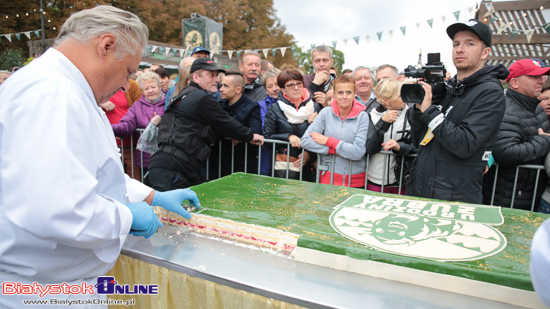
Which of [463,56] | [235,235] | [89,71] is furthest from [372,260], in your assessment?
[463,56]

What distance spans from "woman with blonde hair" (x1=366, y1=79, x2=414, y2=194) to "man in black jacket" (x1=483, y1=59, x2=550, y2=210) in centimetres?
82

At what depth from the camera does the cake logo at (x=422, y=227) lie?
4.45ft

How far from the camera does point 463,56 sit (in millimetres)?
2521

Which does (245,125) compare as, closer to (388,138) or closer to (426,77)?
(388,138)

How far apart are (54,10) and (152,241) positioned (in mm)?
20975

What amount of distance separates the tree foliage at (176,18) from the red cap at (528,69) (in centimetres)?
1972

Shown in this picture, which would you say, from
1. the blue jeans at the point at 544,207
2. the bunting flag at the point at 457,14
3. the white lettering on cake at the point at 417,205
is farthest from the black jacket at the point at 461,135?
the bunting flag at the point at 457,14

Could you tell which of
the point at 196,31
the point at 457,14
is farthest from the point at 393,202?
the point at 196,31

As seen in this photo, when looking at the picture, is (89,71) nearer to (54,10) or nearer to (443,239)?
(443,239)

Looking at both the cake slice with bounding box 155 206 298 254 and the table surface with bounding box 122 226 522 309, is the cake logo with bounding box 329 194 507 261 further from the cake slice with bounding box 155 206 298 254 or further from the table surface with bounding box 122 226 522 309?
the cake slice with bounding box 155 206 298 254

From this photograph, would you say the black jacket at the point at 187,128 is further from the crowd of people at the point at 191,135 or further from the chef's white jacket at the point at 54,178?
the chef's white jacket at the point at 54,178

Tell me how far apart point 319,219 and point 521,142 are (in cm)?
241

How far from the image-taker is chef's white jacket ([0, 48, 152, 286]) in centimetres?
98

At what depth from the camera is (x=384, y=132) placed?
3.28 meters
